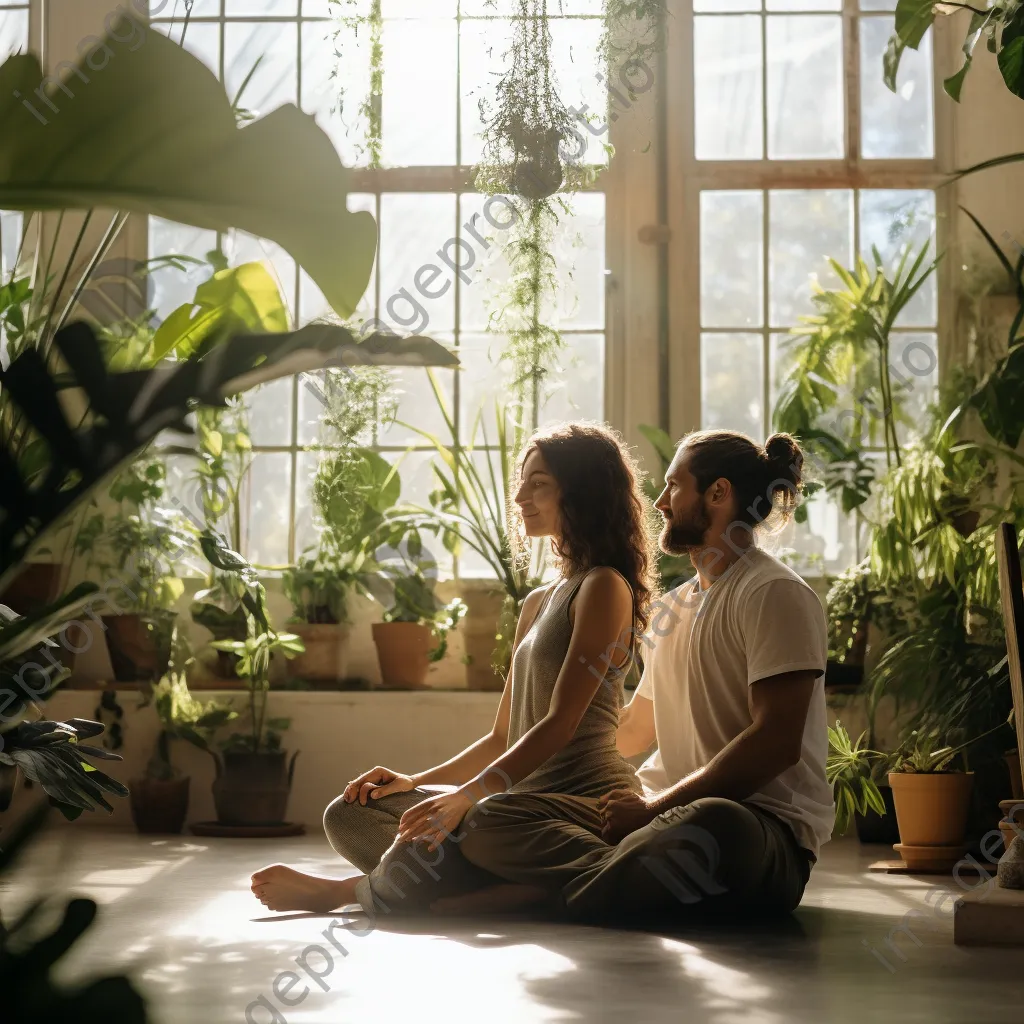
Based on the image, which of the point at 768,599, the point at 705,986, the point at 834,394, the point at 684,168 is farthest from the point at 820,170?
A: the point at 705,986

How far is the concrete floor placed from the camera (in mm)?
1781

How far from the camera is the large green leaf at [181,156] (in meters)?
0.73

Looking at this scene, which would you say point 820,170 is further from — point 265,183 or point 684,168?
point 265,183

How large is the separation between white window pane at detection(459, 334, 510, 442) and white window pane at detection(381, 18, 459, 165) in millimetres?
685

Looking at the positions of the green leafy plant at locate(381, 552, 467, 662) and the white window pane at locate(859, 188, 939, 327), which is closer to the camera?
the green leafy plant at locate(381, 552, 467, 662)

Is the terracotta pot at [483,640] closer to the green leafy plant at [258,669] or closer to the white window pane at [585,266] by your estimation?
the green leafy plant at [258,669]

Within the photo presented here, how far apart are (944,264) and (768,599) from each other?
2768 millimetres

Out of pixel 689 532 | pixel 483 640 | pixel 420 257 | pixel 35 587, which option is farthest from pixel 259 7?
pixel 689 532

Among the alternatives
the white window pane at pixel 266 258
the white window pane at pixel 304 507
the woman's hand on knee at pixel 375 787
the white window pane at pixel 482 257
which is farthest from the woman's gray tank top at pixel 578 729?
the white window pane at pixel 266 258

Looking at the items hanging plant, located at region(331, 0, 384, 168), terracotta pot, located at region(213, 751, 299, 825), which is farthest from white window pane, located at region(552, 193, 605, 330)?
terracotta pot, located at region(213, 751, 299, 825)

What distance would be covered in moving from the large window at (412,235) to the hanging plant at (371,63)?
0.07 ft

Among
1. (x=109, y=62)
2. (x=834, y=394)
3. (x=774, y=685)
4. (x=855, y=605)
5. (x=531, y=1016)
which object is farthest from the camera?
(x=834, y=394)

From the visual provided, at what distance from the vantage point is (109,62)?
2.43 ft

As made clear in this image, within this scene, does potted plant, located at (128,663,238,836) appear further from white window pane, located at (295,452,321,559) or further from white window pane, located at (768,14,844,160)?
white window pane, located at (768,14,844,160)
